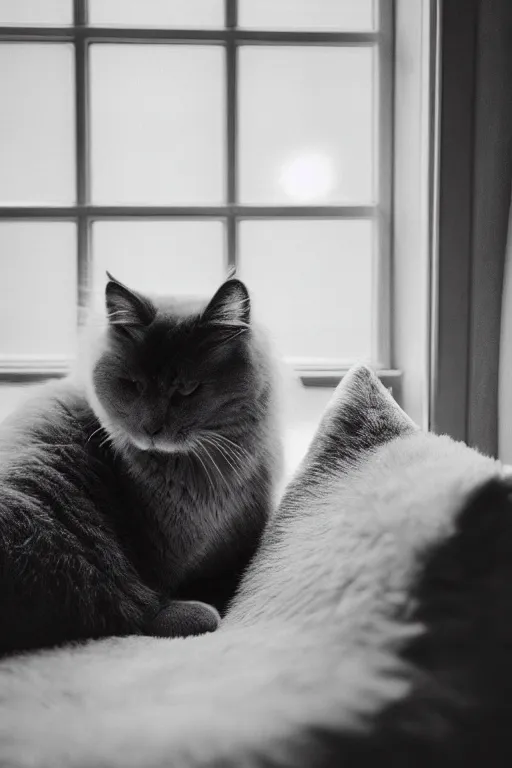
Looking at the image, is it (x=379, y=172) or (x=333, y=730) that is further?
(x=379, y=172)

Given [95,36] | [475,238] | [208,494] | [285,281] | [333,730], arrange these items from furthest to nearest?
[285,281] < [95,36] < [475,238] < [208,494] < [333,730]

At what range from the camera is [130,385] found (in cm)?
96

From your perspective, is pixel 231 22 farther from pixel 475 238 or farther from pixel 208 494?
pixel 208 494

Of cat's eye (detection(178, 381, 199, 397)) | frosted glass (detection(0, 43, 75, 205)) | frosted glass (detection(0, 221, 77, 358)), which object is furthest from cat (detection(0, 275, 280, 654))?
frosted glass (detection(0, 43, 75, 205))

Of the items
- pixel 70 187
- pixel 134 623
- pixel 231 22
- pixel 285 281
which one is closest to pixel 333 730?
pixel 134 623

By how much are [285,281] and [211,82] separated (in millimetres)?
545

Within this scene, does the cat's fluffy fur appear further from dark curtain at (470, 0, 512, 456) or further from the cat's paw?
dark curtain at (470, 0, 512, 456)

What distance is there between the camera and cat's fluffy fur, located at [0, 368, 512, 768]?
1.57ft

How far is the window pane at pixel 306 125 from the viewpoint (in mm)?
1545

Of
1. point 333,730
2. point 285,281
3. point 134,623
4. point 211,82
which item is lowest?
point 134,623

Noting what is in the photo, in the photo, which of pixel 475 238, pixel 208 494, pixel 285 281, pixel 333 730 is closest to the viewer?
pixel 333 730

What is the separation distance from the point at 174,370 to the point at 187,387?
0.03 m

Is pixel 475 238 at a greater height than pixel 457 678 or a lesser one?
greater

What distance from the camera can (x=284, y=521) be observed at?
93 centimetres
